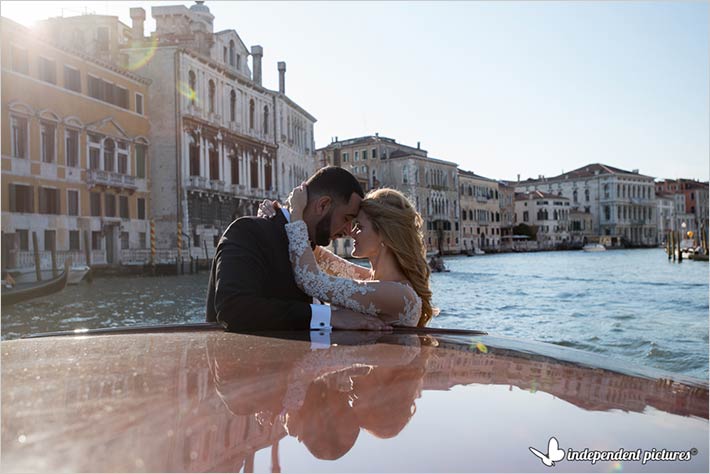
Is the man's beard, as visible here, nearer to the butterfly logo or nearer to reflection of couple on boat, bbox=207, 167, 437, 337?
reflection of couple on boat, bbox=207, 167, 437, 337

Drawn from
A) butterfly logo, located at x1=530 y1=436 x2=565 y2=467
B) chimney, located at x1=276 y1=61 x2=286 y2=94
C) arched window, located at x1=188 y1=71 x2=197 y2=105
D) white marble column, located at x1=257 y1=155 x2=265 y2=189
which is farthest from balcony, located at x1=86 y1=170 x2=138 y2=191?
butterfly logo, located at x1=530 y1=436 x2=565 y2=467

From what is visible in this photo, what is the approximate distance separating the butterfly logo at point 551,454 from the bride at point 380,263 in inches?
36.5

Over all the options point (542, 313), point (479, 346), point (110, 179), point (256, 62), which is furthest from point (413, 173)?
point (479, 346)

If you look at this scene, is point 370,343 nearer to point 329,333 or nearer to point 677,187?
point 329,333

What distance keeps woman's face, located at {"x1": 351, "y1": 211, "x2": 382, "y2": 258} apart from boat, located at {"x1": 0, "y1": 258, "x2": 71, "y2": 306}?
7864 mm

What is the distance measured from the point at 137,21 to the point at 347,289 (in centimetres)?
1815

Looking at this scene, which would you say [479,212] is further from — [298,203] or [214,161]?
[298,203]

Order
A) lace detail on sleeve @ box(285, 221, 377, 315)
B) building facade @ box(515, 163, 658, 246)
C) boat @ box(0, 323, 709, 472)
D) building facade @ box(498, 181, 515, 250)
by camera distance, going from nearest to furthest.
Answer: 1. boat @ box(0, 323, 709, 472)
2. lace detail on sleeve @ box(285, 221, 377, 315)
3. building facade @ box(498, 181, 515, 250)
4. building facade @ box(515, 163, 658, 246)

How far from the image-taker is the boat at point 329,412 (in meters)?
0.56

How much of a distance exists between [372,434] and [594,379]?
0.46 metres

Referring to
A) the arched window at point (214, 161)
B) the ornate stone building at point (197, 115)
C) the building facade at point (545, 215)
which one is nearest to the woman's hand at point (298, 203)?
the ornate stone building at point (197, 115)

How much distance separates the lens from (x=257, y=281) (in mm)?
1491

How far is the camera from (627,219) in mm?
52156

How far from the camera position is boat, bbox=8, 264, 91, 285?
907 centimetres
